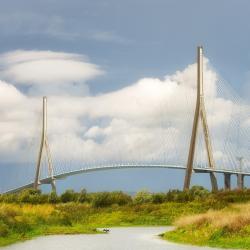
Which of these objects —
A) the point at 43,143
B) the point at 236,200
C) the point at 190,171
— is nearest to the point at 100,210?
the point at 236,200

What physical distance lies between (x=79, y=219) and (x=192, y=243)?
65.2 feet

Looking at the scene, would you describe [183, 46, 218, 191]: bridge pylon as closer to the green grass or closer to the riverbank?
the green grass

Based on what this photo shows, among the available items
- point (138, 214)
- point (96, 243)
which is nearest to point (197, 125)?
point (138, 214)

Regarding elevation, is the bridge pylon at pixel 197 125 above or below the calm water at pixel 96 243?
above

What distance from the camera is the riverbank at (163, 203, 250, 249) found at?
2405cm

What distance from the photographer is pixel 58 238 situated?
29719 millimetres

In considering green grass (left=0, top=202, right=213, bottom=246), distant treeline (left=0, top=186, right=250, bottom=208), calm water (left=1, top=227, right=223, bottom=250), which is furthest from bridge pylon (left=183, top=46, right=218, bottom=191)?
calm water (left=1, top=227, right=223, bottom=250)

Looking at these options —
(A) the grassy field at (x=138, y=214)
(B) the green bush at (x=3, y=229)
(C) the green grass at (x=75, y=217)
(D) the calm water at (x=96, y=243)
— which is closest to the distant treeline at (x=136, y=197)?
(A) the grassy field at (x=138, y=214)

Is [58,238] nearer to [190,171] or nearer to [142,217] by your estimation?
[142,217]

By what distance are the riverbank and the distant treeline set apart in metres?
20.6

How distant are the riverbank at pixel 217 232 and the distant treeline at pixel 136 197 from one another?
67.7 feet

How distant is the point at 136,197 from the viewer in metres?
57.0

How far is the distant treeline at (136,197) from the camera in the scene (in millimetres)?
52562

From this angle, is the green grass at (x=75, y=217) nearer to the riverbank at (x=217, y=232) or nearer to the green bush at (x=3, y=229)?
the green bush at (x=3, y=229)
